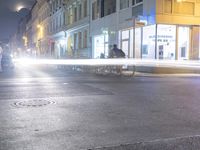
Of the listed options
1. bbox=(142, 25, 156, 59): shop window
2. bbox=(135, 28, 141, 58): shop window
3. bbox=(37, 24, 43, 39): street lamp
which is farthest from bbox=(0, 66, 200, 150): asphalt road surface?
bbox=(37, 24, 43, 39): street lamp

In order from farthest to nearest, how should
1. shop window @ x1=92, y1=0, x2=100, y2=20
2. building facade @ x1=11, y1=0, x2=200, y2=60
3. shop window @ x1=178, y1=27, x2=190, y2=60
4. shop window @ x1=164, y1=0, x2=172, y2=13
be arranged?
shop window @ x1=92, y1=0, x2=100, y2=20, shop window @ x1=178, y1=27, x2=190, y2=60, building facade @ x1=11, y1=0, x2=200, y2=60, shop window @ x1=164, y1=0, x2=172, y2=13

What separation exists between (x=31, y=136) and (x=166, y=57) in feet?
68.0

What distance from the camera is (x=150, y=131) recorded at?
21.5 ft

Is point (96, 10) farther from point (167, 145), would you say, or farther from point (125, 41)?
point (167, 145)

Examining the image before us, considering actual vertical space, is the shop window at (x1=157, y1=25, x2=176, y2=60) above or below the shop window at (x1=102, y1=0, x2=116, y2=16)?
below

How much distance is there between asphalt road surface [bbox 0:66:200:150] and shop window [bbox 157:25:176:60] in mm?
14230

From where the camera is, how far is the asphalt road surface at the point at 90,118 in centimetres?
594

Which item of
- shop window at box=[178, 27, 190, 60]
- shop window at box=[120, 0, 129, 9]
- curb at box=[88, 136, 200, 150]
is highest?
shop window at box=[120, 0, 129, 9]

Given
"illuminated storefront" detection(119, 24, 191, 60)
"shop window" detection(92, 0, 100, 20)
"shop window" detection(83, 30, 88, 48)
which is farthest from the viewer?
"shop window" detection(83, 30, 88, 48)

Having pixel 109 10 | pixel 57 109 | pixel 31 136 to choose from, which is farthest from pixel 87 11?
pixel 31 136

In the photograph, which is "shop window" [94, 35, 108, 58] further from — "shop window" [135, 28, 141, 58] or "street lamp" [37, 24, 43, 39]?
"street lamp" [37, 24, 43, 39]

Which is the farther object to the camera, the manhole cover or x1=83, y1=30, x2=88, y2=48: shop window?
x1=83, y1=30, x2=88, y2=48: shop window

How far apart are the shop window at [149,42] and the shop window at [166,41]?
1.34ft

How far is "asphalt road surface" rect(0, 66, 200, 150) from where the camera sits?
5.94 metres
